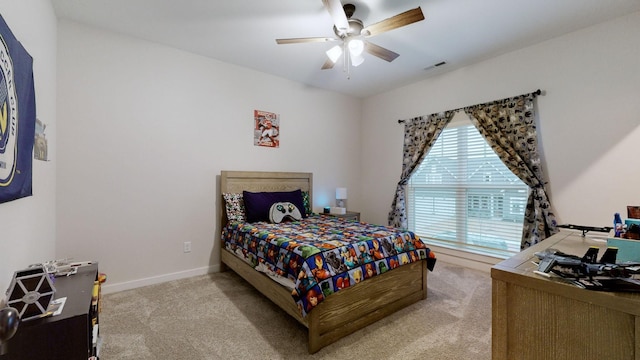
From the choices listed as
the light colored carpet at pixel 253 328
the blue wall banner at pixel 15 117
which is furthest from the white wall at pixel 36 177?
the light colored carpet at pixel 253 328

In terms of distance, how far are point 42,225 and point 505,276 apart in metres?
2.91

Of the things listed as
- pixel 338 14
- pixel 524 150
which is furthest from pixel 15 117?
pixel 524 150

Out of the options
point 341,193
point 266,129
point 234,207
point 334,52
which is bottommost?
point 234,207

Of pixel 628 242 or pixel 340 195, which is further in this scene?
pixel 340 195

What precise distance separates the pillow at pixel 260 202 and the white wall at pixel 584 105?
8.93ft

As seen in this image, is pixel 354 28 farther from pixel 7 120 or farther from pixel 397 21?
pixel 7 120

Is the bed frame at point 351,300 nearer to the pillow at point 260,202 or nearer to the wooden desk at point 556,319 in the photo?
the pillow at point 260,202

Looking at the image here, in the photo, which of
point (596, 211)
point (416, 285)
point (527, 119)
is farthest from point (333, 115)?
point (596, 211)

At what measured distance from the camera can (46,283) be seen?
3.83ft

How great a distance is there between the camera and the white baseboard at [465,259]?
10.8 feet

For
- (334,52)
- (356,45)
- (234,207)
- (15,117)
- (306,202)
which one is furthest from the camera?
(306,202)

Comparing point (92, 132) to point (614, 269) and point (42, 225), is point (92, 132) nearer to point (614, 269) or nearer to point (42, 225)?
point (42, 225)

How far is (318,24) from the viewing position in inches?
99.9

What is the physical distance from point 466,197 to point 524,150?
2.86 ft
